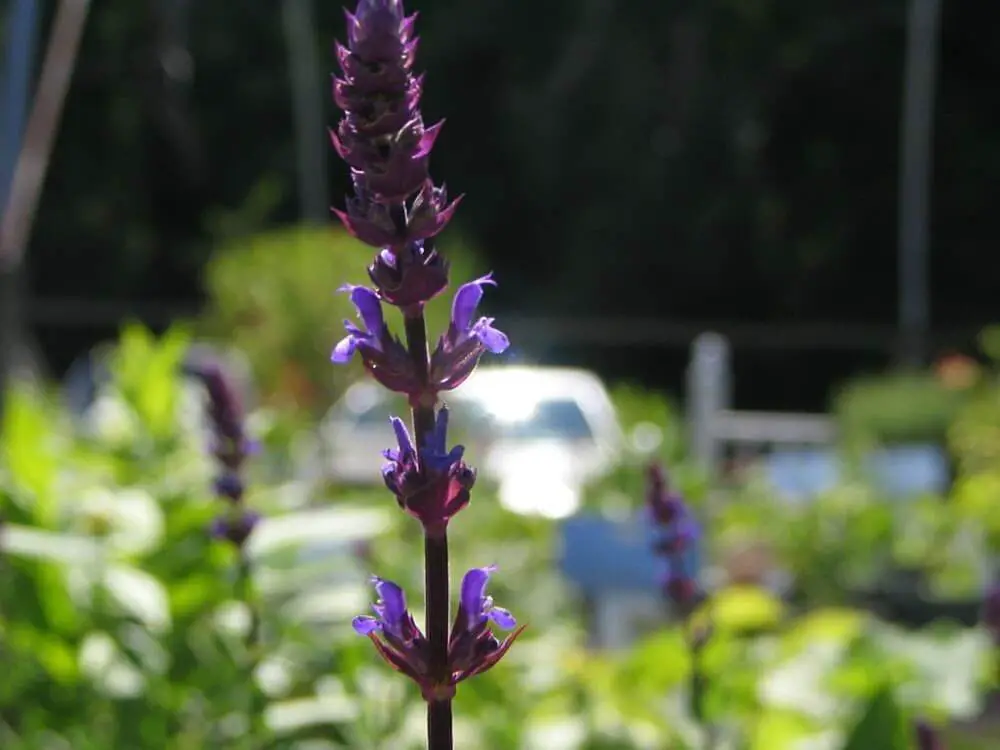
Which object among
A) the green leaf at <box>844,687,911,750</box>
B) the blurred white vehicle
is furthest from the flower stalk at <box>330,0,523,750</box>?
the blurred white vehicle

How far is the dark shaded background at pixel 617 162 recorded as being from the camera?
76.2 feet

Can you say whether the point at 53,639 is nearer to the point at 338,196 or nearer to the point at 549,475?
the point at 549,475

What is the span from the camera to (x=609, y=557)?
3.51 metres

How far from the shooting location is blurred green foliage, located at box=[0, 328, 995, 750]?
1970mm

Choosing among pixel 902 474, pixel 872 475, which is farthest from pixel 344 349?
pixel 902 474

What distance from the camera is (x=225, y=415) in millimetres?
1777

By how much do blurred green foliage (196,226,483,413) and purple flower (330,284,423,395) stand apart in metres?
6.95

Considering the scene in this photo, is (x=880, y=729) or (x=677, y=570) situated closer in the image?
(x=880, y=729)

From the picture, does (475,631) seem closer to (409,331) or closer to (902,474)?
(409,331)

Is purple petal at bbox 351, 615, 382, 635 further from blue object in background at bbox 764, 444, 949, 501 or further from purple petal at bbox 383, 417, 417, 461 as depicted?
blue object in background at bbox 764, 444, 949, 501

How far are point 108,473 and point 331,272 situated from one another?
7.12 meters

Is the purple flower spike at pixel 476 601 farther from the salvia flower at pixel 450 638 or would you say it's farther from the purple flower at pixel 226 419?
the purple flower at pixel 226 419

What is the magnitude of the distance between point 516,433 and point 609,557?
585cm

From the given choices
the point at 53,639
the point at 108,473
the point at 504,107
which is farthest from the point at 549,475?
the point at 504,107
